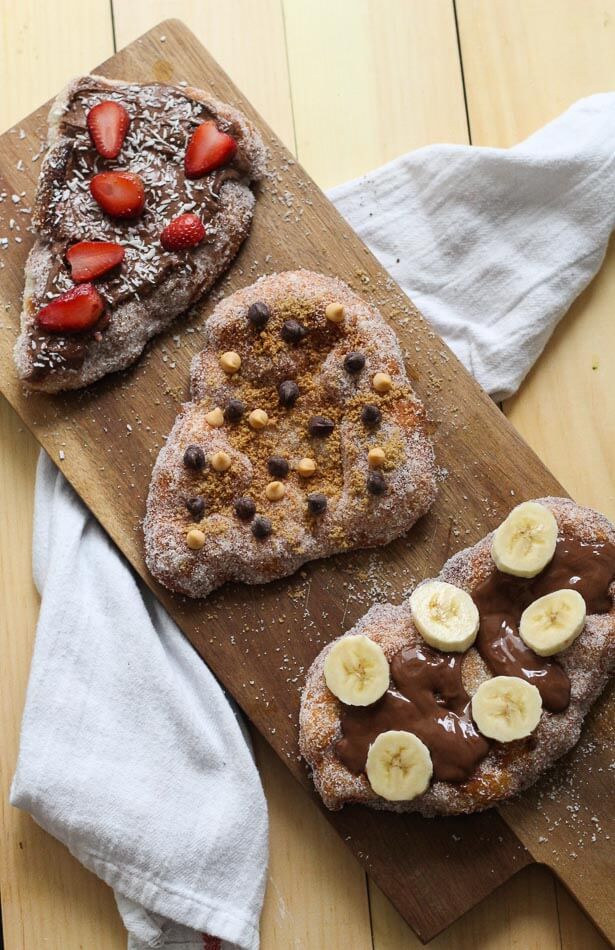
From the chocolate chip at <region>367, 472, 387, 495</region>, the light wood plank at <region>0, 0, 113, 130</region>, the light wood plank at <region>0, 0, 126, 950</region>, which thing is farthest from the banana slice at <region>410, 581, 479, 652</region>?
the light wood plank at <region>0, 0, 113, 130</region>

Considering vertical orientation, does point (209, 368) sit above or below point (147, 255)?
below

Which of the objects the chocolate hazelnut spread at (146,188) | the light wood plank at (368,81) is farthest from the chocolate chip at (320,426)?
the light wood plank at (368,81)

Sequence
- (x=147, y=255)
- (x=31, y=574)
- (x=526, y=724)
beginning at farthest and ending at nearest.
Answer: (x=31, y=574) < (x=147, y=255) < (x=526, y=724)

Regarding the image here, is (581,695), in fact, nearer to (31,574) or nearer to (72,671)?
(72,671)

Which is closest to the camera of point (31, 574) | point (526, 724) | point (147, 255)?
point (526, 724)

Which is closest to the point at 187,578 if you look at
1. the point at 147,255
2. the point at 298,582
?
the point at 298,582

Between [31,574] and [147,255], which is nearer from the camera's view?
[147,255]
